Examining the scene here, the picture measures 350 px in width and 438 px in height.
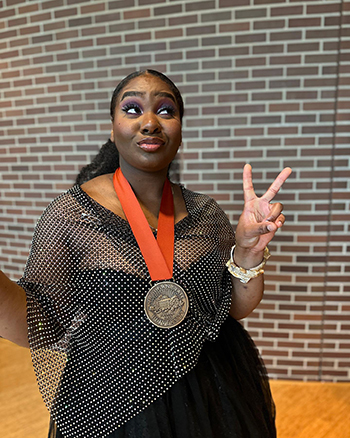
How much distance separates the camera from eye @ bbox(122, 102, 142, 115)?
4.42ft

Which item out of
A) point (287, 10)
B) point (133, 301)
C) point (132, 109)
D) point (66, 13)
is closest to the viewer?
point (133, 301)

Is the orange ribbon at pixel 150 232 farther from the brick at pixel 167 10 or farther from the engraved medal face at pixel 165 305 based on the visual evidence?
the brick at pixel 167 10

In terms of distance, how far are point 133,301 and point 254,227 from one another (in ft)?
1.57

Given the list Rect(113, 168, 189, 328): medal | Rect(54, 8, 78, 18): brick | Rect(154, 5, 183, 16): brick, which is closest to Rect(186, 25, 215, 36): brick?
Rect(154, 5, 183, 16): brick

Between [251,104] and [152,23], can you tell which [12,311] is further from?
[152,23]

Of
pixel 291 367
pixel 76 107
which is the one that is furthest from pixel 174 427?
pixel 76 107

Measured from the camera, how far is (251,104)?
2906 millimetres

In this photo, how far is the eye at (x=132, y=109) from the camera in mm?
1348

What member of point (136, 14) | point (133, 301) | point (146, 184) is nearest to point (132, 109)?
point (146, 184)

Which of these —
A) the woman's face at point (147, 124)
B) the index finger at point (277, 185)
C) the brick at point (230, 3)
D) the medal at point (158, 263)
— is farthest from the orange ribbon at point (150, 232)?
the brick at point (230, 3)

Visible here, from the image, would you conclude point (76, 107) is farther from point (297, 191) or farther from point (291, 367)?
point (291, 367)

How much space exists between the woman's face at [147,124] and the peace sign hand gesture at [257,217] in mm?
321

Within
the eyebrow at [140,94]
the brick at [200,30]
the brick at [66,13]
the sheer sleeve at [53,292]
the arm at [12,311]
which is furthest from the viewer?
the brick at [66,13]

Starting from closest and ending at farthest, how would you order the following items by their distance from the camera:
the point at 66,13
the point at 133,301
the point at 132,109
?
the point at 133,301 → the point at 132,109 → the point at 66,13
